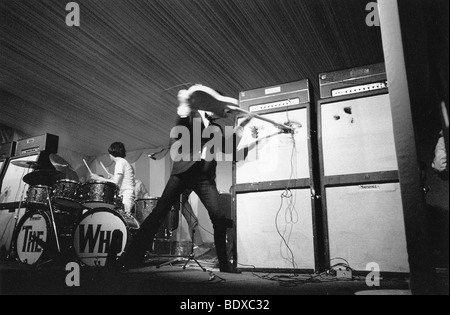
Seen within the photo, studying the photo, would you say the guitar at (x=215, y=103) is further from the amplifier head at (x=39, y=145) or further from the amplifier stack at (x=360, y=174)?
the amplifier head at (x=39, y=145)

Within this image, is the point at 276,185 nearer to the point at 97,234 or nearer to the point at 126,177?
the point at 97,234

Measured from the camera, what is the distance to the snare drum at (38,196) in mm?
3867

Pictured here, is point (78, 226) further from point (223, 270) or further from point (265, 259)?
point (265, 259)

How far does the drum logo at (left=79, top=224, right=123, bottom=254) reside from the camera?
12.0ft

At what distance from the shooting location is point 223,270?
10.0 ft

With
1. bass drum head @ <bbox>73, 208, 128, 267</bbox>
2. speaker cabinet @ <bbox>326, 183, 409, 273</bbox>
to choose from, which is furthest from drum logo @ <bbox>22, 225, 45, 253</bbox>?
speaker cabinet @ <bbox>326, 183, 409, 273</bbox>

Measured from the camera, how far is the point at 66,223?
4020mm

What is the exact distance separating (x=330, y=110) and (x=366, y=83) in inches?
16.1

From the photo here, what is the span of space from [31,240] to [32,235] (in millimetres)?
157

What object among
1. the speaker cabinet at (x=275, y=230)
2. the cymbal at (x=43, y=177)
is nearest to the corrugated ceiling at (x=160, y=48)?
the cymbal at (x=43, y=177)

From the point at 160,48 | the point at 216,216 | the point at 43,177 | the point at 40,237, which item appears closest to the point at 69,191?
the point at 43,177

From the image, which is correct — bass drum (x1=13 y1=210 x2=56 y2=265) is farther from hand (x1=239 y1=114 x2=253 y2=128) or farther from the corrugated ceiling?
the corrugated ceiling

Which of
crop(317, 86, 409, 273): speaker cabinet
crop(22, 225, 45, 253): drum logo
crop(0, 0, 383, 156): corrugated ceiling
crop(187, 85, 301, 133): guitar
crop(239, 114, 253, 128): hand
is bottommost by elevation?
crop(22, 225, 45, 253): drum logo

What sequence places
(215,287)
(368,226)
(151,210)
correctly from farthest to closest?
(151,210) → (368,226) → (215,287)
